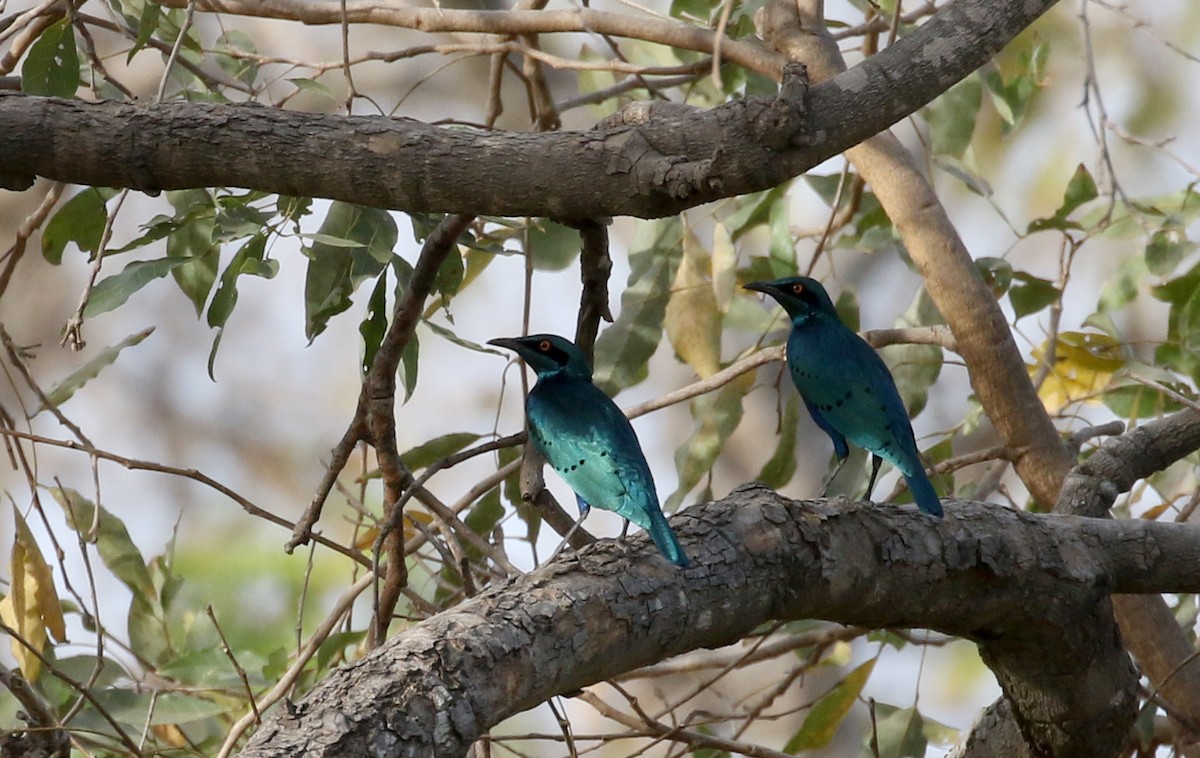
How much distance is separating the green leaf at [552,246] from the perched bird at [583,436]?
76cm

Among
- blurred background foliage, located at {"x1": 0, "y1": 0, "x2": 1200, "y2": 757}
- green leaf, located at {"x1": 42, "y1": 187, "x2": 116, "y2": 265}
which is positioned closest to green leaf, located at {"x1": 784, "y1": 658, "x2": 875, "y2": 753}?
blurred background foliage, located at {"x1": 0, "y1": 0, "x2": 1200, "y2": 757}

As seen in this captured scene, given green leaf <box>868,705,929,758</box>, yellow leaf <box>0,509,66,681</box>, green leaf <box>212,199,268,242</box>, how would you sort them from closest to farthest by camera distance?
green leaf <box>212,199,268,242</box>, yellow leaf <box>0,509,66,681</box>, green leaf <box>868,705,929,758</box>

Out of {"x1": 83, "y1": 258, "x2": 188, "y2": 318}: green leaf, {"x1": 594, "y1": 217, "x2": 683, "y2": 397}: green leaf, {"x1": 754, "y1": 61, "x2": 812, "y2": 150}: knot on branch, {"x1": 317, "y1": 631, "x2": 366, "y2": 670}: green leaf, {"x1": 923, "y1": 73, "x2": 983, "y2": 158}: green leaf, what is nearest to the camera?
{"x1": 754, "y1": 61, "x2": 812, "y2": 150}: knot on branch

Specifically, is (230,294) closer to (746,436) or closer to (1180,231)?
(1180,231)

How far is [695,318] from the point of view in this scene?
3428 mm

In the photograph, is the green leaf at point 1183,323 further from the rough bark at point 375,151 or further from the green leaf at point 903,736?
the rough bark at point 375,151

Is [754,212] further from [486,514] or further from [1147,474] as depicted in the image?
[1147,474]

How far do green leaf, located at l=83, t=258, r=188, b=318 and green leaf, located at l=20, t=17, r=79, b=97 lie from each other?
0.45 m

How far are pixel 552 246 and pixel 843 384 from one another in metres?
0.86

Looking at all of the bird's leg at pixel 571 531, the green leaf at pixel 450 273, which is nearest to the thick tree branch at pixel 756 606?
the bird's leg at pixel 571 531

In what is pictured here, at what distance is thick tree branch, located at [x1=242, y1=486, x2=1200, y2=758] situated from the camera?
1.46 meters

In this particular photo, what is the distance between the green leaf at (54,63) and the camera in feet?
8.63

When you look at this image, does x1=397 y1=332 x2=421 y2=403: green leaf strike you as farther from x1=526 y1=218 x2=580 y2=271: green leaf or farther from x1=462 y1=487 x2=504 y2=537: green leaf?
x1=462 y1=487 x2=504 y2=537: green leaf

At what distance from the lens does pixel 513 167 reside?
1.83 m
